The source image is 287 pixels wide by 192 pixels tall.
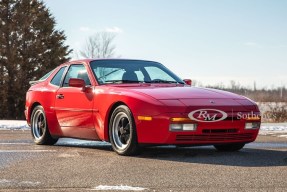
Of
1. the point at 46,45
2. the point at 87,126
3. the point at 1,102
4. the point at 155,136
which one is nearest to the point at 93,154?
the point at 87,126

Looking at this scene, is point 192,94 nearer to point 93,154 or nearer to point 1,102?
point 93,154

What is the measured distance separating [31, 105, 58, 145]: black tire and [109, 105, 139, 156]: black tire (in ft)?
6.77

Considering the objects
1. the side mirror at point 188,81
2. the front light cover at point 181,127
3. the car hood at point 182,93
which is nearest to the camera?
the front light cover at point 181,127

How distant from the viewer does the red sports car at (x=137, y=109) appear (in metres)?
7.61

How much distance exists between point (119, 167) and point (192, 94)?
1.72m

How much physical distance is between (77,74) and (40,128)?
137cm

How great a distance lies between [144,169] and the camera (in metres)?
6.66

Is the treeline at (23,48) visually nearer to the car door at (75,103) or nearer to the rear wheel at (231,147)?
the car door at (75,103)

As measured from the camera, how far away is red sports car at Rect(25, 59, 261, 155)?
7.61 metres

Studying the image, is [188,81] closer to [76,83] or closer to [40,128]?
[76,83]

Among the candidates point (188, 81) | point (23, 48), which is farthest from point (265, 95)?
point (188, 81)

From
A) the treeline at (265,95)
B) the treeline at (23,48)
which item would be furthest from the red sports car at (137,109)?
the treeline at (23,48)

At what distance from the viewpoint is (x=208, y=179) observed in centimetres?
588

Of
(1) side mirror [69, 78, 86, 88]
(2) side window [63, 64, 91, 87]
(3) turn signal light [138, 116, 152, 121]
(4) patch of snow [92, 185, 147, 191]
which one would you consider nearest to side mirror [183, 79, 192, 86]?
(2) side window [63, 64, 91, 87]
